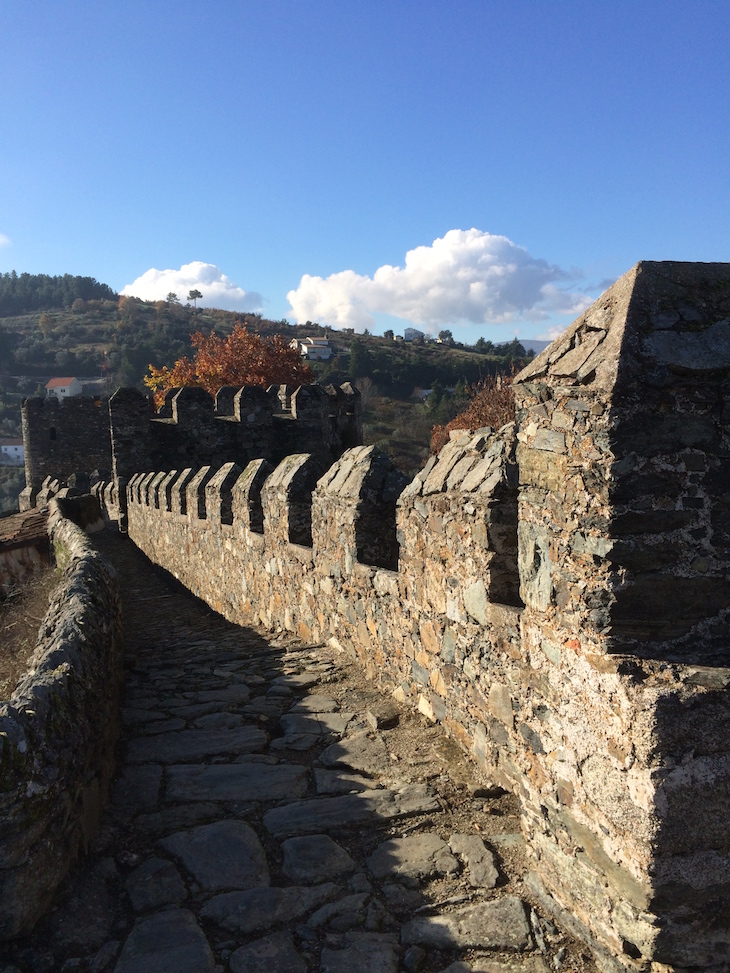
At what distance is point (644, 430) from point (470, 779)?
70.8 inches

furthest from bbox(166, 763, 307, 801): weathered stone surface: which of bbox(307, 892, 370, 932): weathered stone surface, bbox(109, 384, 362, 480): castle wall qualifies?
bbox(109, 384, 362, 480): castle wall

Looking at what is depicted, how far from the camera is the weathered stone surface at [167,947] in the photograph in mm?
2229

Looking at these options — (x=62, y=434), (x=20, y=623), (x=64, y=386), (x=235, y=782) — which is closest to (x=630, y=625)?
(x=235, y=782)

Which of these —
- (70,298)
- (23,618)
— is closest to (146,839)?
(23,618)

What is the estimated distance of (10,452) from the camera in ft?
233

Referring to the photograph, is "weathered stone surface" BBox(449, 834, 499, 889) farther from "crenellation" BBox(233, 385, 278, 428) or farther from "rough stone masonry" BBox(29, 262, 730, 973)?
"crenellation" BBox(233, 385, 278, 428)

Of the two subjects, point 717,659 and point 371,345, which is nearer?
point 717,659

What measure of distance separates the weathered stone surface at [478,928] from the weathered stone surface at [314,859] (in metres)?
0.40

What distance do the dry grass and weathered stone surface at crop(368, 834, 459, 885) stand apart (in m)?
2.69

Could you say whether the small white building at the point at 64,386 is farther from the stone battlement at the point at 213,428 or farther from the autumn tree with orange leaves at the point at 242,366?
the stone battlement at the point at 213,428

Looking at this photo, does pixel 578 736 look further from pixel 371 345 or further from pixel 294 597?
pixel 371 345

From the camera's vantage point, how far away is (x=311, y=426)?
17.3 m

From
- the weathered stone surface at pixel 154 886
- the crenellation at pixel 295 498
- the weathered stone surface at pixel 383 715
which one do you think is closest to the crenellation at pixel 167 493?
the crenellation at pixel 295 498

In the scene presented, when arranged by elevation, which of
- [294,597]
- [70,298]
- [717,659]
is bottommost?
[294,597]
